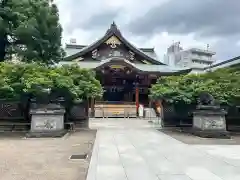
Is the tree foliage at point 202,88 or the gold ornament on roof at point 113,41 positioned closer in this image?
the tree foliage at point 202,88

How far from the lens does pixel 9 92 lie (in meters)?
13.7

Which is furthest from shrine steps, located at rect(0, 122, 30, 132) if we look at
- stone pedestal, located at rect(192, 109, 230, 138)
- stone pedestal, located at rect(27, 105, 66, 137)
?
stone pedestal, located at rect(192, 109, 230, 138)

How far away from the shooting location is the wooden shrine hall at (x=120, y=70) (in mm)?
30797

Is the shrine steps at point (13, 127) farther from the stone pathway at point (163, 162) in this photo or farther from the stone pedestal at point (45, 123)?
the stone pathway at point (163, 162)

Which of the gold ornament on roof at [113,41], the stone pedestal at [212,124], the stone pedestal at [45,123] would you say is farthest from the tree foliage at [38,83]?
the gold ornament on roof at [113,41]

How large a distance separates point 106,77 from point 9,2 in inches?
582

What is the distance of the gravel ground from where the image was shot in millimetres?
6133

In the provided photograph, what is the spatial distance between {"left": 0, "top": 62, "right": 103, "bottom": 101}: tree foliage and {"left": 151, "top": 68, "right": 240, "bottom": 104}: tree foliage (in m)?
4.24

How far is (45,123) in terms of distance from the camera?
43.3 feet

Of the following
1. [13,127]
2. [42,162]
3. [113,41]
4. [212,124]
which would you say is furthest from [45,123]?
[113,41]

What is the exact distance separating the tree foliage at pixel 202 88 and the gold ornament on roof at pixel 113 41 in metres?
17.8

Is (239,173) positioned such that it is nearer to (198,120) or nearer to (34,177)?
(34,177)

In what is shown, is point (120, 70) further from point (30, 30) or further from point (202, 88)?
point (202, 88)

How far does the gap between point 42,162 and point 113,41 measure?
27.3 meters
